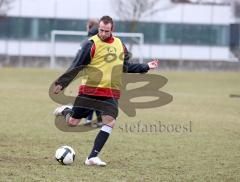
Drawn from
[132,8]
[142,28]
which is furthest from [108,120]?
[142,28]

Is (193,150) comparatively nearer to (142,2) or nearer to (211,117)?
(211,117)

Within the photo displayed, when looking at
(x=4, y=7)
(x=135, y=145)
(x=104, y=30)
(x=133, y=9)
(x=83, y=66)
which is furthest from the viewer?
(x=133, y=9)

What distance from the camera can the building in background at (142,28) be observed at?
169 ft

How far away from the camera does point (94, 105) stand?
977 centimetres

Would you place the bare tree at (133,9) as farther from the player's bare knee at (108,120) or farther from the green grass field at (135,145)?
the player's bare knee at (108,120)

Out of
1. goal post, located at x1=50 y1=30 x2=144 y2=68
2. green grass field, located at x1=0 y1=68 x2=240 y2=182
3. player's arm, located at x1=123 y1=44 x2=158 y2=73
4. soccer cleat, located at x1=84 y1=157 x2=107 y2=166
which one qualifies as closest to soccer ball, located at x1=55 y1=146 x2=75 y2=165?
green grass field, located at x1=0 y1=68 x2=240 y2=182

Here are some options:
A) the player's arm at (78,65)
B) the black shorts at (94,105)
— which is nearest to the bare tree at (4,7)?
the black shorts at (94,105)

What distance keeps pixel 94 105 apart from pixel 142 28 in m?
43.9

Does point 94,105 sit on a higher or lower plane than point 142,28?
higher

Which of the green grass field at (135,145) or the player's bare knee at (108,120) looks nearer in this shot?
the green grass field at (135,145)

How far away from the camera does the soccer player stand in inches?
369

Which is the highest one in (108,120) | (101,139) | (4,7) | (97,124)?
(4,7)

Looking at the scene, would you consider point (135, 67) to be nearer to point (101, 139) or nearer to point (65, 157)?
point (101, 139)

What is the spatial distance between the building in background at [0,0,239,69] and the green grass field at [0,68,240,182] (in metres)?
31.0
